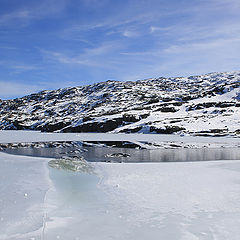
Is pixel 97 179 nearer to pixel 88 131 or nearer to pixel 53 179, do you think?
pixel 53 179

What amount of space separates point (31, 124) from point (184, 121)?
266 ft

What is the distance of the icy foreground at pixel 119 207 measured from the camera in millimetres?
9523

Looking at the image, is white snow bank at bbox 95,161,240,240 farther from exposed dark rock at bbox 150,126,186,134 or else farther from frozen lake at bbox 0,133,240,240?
exposed dark rock at bbox 150,126,186,134

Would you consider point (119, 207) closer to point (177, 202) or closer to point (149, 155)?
point (177, 202)

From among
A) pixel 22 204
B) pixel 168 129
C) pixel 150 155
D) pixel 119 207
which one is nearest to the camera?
pixel 22 204

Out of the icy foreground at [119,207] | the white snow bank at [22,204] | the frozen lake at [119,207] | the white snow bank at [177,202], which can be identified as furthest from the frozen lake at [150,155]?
the white snow bank at [22,204]

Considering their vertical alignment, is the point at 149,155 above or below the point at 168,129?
below

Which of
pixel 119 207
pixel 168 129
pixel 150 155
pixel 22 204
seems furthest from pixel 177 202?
pixel 168 129

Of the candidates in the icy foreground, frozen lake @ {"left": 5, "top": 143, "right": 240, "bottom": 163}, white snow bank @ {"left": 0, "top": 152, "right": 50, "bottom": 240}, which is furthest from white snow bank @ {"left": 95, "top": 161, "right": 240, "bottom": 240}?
frozen lake @ {"left": 5, "top": 143, "right": 240, "bottom": 163}

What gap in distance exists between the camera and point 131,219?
1097cm

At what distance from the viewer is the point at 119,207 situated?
41.2 ft

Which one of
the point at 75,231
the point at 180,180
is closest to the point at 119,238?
the point at 75,231

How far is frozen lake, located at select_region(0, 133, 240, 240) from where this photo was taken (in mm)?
9508

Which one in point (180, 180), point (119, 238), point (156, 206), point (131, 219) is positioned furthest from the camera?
point (180, 180)
